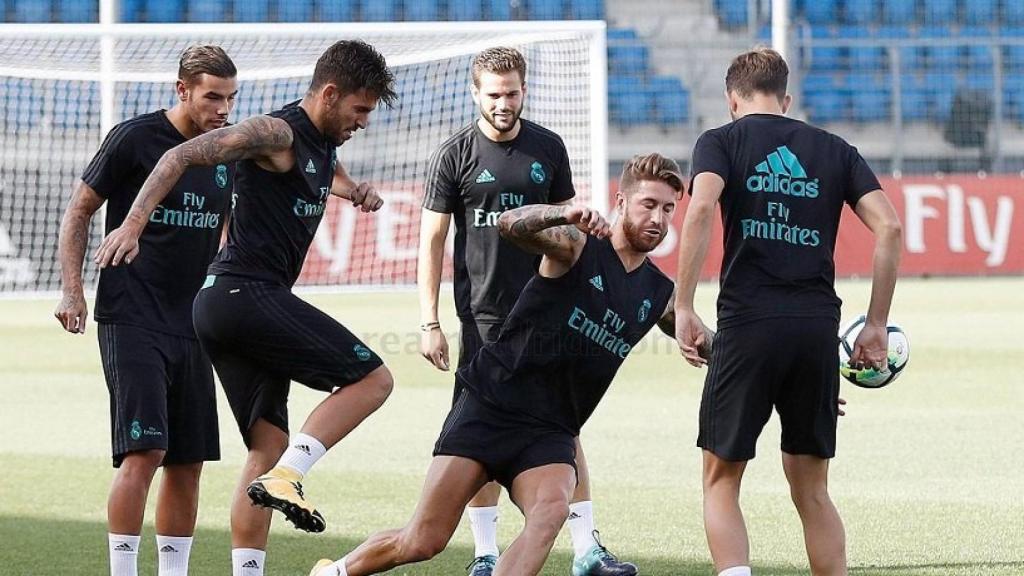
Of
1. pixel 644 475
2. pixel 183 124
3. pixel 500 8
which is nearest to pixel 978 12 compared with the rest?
pixel 500 8

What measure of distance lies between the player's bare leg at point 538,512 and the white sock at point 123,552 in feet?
5.34

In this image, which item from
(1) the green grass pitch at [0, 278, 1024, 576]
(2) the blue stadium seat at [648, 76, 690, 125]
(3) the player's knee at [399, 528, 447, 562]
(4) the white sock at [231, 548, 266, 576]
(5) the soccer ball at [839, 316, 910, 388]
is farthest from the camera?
(2) the blue stadium seat at [648, 76, 690, 125]

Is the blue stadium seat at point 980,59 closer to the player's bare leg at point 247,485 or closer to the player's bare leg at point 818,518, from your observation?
the player's bare leg at point 818,518

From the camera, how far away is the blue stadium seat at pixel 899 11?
3216 centimetres

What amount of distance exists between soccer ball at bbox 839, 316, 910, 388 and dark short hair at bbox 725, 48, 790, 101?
3.48ft

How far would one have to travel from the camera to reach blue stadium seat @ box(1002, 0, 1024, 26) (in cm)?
3262

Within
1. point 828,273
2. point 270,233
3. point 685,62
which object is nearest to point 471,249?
point 270,233

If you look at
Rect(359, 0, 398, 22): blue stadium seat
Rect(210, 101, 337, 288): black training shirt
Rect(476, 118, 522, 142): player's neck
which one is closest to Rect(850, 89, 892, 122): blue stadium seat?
Rect(359, 0, 398, 22): blue stadium seat

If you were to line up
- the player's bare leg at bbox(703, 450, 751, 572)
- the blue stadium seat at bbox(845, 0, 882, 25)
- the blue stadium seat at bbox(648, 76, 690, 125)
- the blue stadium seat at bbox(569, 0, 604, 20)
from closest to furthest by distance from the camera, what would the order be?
the player's bare leg at bbox(703, 450, 751, 572) < the blue stadium seat at bbox(648, 76, 690, 125) < the blue stadium seat at bbox(569, 0, 604, 20) < the blue stadium seat at bbox(845, 0, 882, 25)

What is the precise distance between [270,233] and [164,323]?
0.67m

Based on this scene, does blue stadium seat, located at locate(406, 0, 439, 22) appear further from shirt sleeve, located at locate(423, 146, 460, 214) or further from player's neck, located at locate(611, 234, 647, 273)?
player's neck, located at locate(611, 234, 647, 273)

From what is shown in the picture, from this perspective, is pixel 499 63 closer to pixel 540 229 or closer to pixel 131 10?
pixel 540 229

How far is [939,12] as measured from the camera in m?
32.3

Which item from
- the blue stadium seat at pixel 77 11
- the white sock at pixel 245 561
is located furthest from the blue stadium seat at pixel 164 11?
the white sock at pixel 245 561
